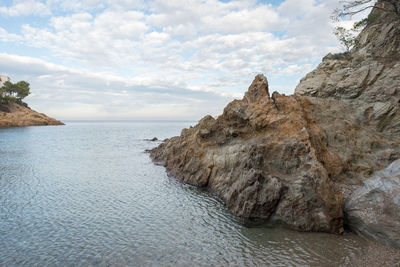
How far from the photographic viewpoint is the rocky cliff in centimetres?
1580

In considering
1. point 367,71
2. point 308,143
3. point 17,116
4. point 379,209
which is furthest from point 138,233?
point 17,116

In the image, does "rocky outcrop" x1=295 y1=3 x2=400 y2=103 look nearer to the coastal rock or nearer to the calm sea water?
the coastal rock

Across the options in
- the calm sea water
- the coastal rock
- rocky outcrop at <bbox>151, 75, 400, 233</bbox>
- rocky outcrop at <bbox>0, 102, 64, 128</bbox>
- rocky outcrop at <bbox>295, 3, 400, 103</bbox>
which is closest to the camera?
the coastal rock

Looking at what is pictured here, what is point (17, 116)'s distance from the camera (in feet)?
456

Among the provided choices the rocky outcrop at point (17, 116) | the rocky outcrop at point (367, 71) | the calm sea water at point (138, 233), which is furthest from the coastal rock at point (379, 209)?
the rocky outcrop at point (17, 116)

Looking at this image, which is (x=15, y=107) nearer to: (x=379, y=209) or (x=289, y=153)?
(x=289, y=153)

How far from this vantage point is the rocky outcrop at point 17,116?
425 feet

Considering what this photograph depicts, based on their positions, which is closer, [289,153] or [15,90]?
[289,153]

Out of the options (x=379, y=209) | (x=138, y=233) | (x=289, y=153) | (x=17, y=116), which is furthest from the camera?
(x=17, y=116)

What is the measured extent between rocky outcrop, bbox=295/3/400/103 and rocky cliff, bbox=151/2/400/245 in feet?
0.31

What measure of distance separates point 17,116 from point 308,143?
533 ft

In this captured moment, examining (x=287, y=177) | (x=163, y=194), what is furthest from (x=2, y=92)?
(x=287, y=177)

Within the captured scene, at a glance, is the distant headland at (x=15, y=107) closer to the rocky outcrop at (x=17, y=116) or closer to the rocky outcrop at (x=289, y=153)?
the rocky outcrop at (x=17, y=116)

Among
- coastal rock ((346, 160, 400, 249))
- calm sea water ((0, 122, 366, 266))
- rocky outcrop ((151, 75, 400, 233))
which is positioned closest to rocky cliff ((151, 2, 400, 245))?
rocky outcrop ((151, 75, 400, 233))
